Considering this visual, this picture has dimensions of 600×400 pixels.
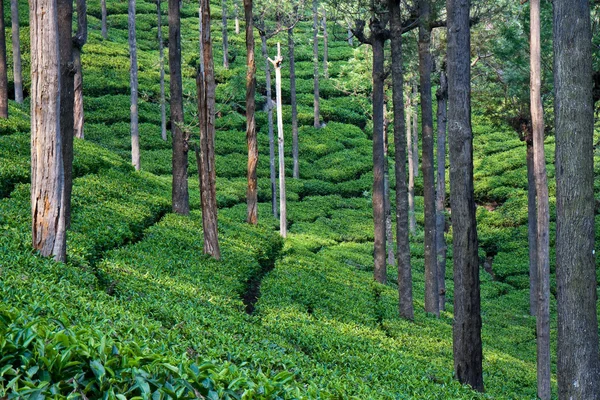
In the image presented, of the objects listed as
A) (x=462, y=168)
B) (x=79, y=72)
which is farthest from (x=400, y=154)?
(x=79, y=72)

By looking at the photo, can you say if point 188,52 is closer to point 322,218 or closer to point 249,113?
point 322,218

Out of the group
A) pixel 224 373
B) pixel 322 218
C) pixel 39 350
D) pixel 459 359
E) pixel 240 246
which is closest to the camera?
pixel 39 350

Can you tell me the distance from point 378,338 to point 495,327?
11092 mm

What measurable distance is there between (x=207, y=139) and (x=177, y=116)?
16.6 feet

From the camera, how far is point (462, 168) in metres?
10.4

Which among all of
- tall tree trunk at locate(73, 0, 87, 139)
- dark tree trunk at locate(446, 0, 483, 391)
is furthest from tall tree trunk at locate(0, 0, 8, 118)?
dark tree trunk at locate(446, 0, 483, 391)

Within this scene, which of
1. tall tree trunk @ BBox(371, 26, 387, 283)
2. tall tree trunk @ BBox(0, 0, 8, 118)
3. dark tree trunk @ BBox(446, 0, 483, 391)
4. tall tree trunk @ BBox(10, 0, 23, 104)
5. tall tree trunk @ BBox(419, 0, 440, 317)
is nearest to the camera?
dark tree trunk @ BBox(446, 0, 483, 391)

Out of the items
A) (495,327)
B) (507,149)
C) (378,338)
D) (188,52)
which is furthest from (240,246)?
(188,52)

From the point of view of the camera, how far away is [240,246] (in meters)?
21.6

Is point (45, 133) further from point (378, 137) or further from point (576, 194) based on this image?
point (378, 137)

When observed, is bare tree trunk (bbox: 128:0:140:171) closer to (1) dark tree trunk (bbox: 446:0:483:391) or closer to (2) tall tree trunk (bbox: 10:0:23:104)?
(2) tall tree trunk (bbox: 10:0:23:104)

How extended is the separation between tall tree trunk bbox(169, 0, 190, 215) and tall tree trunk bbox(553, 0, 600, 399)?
15122 millimetres

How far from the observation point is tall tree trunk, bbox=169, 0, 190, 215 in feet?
72.4

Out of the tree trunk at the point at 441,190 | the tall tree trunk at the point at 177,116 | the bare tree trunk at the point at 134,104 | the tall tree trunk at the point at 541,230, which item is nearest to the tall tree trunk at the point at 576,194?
the tall tree trunk at the point at 541,230
